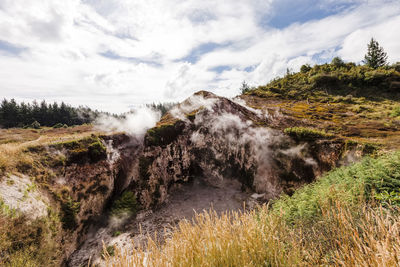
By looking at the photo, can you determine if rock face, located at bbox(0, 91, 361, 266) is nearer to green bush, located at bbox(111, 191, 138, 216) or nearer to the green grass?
green bush, located at bbox(111, 191, 138, 216)

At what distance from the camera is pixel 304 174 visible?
12812 millimetres

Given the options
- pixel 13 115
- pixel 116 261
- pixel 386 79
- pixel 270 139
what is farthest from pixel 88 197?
pixel 13 115

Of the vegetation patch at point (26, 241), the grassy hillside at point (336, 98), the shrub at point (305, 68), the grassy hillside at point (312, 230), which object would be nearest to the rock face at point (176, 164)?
the vegetation patch at point (26, 241)

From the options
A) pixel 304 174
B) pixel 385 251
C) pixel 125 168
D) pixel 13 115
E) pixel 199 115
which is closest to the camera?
pixel 385 251

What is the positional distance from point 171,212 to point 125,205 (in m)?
3.72

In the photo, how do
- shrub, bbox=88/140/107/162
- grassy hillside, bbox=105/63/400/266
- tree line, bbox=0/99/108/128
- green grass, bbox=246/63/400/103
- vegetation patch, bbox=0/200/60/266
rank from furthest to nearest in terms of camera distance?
1. tree line, bbox=0/99/108/128
2. green grass, bbox=246/63/400/103
3. shrub, bbox=88/140/107/162
4. vegetation patch, bbox=0/200/60/266
5. grassy hillside, bbox=105/63/400/266

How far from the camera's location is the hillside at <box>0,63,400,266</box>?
7.63 feet

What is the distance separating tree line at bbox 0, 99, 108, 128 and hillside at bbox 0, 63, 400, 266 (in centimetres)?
5549

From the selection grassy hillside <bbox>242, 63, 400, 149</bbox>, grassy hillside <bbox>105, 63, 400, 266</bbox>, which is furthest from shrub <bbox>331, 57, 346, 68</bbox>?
grassy hillside <bbox>105, 63, 400, 266</bbox>

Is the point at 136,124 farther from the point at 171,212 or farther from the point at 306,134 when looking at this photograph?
the point at 306,134

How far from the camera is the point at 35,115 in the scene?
186ft

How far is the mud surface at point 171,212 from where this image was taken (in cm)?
1002

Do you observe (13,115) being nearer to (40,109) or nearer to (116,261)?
(40,109)

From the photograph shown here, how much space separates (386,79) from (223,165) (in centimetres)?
4675
